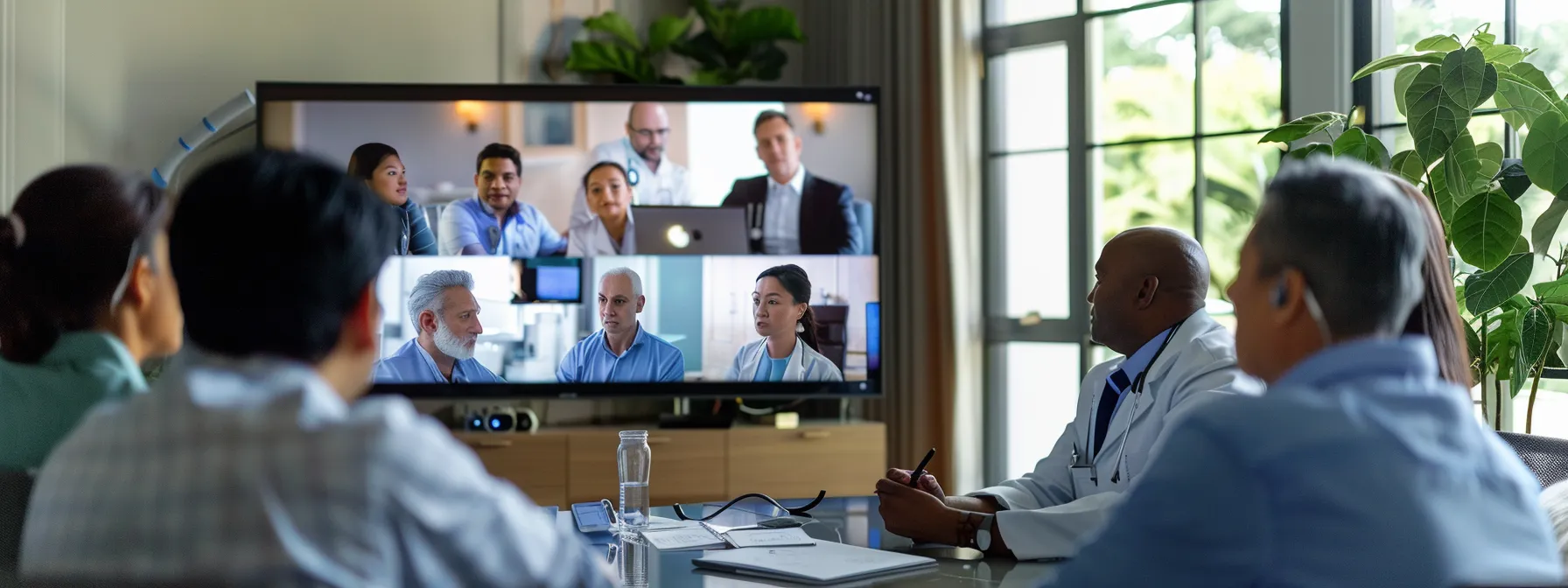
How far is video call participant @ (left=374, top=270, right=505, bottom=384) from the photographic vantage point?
421 cm

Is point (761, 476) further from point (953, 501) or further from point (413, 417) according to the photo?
point (413, 417)

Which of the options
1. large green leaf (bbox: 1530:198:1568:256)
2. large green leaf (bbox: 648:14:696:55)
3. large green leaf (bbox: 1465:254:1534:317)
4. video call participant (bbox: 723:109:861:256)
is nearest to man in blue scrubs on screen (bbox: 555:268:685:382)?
video call participant (bbox: 723:109:861:256)

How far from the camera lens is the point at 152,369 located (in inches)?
141

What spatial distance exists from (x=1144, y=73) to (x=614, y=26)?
1981mm

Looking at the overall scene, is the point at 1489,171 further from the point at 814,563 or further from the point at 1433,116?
the point at 814,563

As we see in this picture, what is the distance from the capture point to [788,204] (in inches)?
173

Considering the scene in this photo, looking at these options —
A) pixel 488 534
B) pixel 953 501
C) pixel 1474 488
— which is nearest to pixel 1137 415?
pixel 953 501

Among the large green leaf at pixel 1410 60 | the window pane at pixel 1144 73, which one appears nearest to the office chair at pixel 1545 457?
the large green leaf at pixel 1410 60

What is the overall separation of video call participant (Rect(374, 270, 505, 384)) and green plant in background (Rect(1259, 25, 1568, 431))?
2.71m

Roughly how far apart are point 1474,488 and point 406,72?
423 centimetres

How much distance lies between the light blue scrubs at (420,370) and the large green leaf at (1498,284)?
2.92 metres

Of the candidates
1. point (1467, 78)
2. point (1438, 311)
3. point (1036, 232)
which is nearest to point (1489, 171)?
point (1467, 78)

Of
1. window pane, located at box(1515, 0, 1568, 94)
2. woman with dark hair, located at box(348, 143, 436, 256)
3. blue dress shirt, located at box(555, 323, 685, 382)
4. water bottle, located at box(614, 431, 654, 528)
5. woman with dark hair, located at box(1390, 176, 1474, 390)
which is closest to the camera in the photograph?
woman with dark hair, located at box(1390, 176, 1474, 390)

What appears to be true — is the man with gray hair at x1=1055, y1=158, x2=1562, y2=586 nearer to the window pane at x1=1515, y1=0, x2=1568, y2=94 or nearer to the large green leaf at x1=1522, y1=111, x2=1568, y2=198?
the large green leaf at x1=1522, y1=111, x2=1568, y2=198
